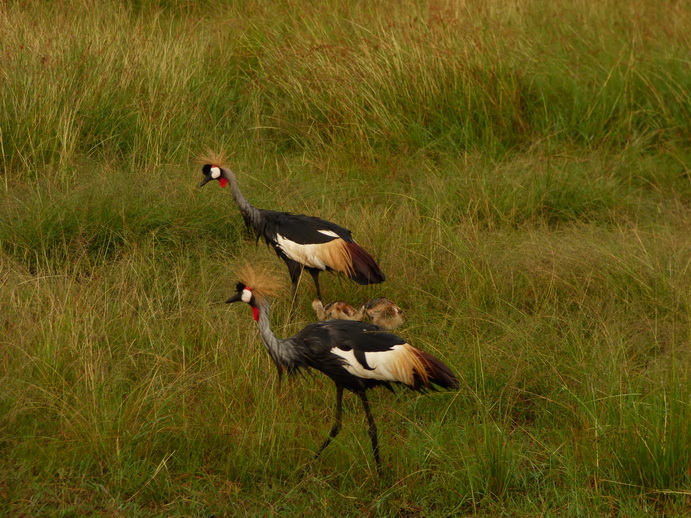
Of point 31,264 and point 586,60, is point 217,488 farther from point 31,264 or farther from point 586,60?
point 586,60

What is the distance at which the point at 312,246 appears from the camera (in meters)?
4.99

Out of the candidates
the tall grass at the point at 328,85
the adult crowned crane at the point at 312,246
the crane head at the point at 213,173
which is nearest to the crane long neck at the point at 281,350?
the adult crowned crane at the point at 312,246

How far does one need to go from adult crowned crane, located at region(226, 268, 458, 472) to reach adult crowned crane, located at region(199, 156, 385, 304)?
1.13m

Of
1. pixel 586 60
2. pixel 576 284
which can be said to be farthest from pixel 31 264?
pixel 586 60

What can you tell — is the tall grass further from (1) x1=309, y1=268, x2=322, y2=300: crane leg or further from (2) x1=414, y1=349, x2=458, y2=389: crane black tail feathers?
(2) x1=414, y1=349, x2=458, y2=389: crane black tail feathers

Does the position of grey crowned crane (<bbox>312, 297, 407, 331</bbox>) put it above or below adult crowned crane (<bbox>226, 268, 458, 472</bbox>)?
below

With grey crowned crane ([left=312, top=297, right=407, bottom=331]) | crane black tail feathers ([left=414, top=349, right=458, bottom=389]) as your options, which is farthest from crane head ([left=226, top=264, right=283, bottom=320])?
grey crowned crane ([left=312, top=297, right=407, bottom=331])

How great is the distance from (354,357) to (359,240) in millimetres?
1933

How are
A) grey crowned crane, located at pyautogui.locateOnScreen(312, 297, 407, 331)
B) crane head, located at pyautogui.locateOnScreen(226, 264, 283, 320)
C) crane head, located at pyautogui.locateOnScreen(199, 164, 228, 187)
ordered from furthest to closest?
crane head, located at pyautogui.locateOnScreen(199, 164, 228, 187), grey crowned crane, located at pyautogui.locateOnScreen(312, 297, 407, 331), crane head, located at pyautogui.locateOnScreen(226, 264, 283, 320)

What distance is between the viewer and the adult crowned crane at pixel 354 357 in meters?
3.75

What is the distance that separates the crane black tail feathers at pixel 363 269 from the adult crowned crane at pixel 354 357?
3.63ft

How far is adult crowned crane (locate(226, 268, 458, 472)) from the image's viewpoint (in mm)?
3752

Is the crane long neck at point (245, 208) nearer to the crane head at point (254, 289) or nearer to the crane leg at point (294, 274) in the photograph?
the crane leg at point (294, 274)

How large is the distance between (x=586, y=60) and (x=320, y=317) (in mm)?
3958
